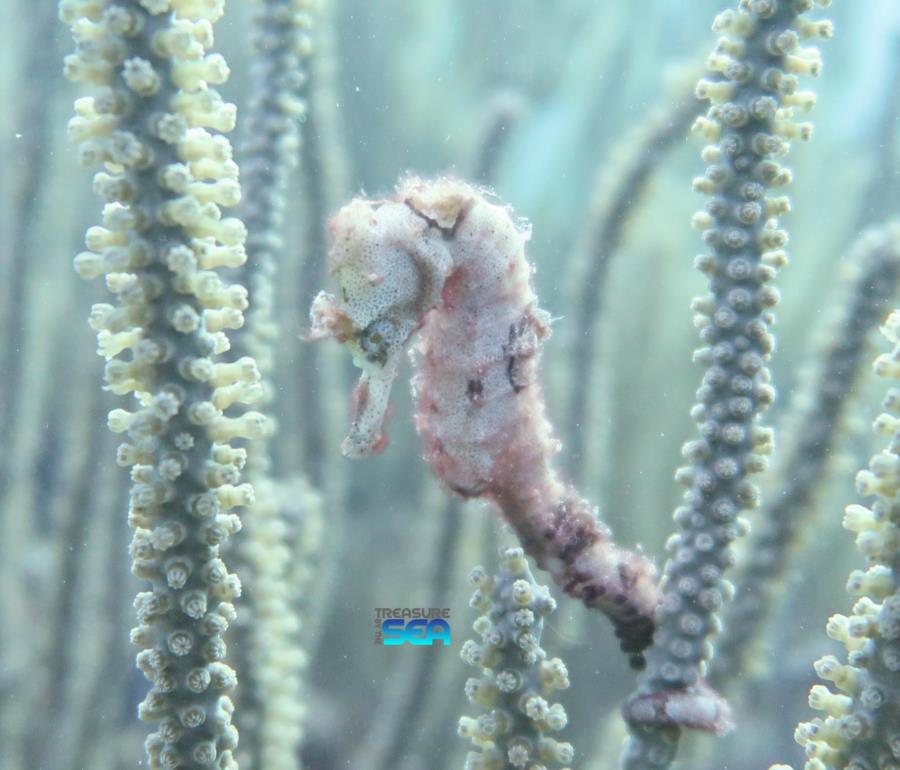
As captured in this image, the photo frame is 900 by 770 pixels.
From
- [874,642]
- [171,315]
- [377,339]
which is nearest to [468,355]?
[377,339]

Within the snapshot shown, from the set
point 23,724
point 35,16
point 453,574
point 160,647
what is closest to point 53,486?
point 23,724

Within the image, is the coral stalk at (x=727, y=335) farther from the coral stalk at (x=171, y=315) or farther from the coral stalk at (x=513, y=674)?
the coral stalk at (x=171, y=315)

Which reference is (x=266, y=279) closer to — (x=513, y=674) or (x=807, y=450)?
(x=513, y=674)

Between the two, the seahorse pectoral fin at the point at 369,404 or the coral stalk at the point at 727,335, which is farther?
the seahorse pectoral fin at the point at 369,404

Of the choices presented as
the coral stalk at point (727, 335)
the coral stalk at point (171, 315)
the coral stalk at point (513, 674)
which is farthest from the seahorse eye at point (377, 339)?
the coral stalk at point (727, 335)

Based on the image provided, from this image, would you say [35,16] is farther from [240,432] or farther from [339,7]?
[240,432]

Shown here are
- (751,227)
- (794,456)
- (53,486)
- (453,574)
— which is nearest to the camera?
(751,227)

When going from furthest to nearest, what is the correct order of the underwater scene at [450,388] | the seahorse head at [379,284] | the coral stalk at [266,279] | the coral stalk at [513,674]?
the coral stalk at [266,279], the seahorse head at [379,284], the coral stalk at [513,674], the underwater scene at [450,388]

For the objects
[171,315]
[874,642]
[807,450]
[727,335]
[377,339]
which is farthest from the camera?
[807,450]
